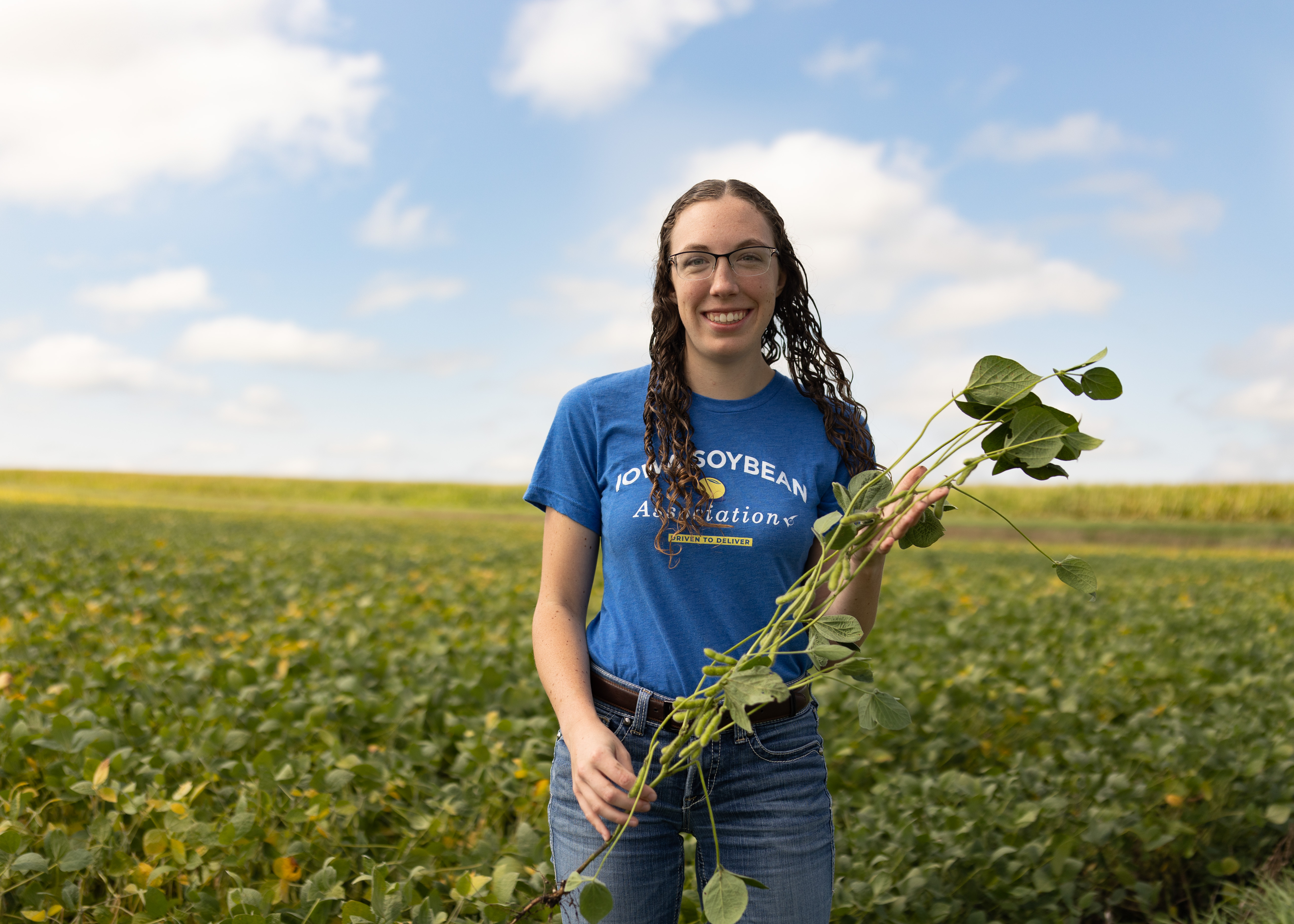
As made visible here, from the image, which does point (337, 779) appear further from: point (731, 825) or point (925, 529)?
point (925, 529)

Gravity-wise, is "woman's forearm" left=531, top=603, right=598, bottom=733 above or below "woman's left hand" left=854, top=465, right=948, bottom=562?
below

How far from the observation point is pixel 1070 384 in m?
1.44

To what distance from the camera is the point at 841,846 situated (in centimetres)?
305

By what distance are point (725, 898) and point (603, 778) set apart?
0.28 m

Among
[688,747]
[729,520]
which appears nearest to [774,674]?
[688,747]

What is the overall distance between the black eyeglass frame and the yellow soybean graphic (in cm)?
39

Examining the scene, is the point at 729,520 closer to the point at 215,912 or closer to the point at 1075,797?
the point at 215,912

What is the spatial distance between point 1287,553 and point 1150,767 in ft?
86.0

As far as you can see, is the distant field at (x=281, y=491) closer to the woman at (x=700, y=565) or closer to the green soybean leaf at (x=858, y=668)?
the woman at (x=700, y=565)

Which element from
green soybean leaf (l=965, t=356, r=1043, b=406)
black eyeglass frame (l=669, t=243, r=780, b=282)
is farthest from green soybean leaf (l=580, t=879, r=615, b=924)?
black eyeglass frame (l=669, t=243, r=780, b=282)

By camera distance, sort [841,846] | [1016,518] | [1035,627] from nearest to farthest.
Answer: [841,846]
[1035,627]
[1016,518]

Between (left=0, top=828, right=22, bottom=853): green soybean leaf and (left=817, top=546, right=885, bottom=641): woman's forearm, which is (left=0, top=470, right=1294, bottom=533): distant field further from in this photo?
(left=0, top=828, right=22, bottom=853): green soybean leaf

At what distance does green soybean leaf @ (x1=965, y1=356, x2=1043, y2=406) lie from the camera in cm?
142

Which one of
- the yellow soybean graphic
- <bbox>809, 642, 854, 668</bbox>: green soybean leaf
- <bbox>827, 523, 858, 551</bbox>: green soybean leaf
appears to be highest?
the yellow soybean graphic
